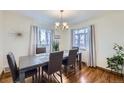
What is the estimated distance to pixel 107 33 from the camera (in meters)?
3.51

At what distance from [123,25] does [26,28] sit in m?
3.35

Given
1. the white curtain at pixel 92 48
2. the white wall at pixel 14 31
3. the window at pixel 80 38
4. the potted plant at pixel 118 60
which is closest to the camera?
the potted plant at pixel 118 60

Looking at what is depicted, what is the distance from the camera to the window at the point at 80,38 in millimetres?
4688

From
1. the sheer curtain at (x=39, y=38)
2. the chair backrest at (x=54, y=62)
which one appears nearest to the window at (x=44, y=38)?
the sheer curtain at (x=39, y=38)

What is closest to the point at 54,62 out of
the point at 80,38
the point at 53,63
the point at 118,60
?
the point at 53,63

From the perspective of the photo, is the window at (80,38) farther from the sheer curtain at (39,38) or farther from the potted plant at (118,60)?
the potted plant at (118,60)

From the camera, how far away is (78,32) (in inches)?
200

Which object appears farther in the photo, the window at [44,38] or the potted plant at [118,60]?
the window at [44,38]

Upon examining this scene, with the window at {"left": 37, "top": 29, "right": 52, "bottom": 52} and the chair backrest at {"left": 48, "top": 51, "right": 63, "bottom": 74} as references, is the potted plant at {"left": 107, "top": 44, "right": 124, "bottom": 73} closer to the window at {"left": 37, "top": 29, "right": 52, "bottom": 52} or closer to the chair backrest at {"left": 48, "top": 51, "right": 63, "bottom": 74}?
the chair backrest at {"left": 48, "top": 51, "right": 63, "bottom": 74}

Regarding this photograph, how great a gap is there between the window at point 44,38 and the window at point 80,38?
1.24 meters

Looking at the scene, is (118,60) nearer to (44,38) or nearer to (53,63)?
(53,63)

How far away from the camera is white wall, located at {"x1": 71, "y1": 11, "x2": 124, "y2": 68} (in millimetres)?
3094

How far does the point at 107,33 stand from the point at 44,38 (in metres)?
2.86
